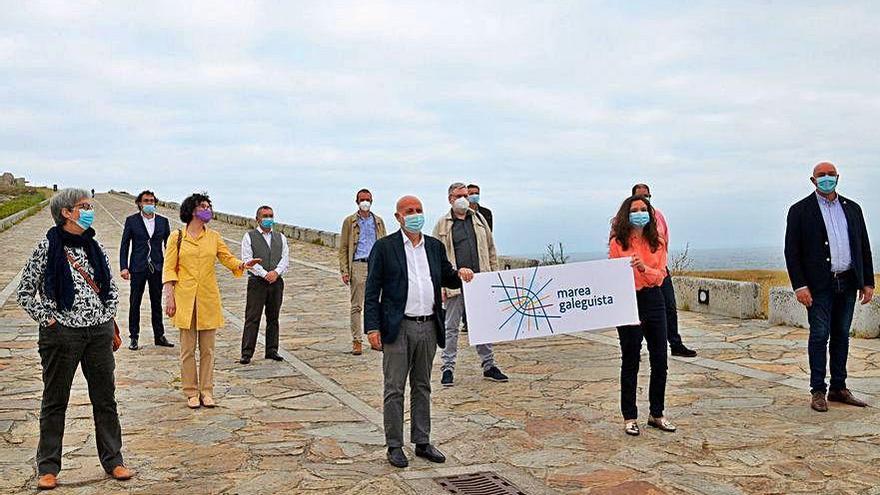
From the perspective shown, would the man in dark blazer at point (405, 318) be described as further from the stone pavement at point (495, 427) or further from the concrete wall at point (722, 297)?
the concrete wall at point (722, 297)

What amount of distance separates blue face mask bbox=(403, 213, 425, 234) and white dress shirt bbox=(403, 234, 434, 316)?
0.31ft

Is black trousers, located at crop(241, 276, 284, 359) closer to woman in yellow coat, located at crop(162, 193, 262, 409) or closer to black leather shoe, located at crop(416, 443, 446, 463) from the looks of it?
woman in yellow coat, located at crop(162, 193, 262, 409)

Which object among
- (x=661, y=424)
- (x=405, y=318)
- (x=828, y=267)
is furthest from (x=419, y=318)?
(x=828, y=267)

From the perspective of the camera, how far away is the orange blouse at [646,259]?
23.9ft

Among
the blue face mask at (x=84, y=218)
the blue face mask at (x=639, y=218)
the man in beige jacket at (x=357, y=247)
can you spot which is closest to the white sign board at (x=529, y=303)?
the blue face mask at (x=639, y=218)

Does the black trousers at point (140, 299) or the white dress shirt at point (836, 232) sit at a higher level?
the white dress shirt at point (836, 232)

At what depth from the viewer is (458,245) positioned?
9.14m

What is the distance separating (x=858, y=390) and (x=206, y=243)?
6.33 metres

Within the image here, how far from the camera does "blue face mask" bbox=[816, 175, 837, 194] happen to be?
7.83 metres

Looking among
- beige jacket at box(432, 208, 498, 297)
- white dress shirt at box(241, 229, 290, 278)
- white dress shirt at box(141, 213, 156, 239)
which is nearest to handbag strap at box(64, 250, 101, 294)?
beige jacket at box(432, 208, 498, 297)

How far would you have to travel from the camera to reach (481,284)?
8.18m

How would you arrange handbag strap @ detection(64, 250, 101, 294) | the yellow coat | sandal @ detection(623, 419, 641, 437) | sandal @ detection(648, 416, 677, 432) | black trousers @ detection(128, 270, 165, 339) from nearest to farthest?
handbag strap @ detection(64, 250, 101, 294), sandal @ detection(623, 419, 641, 437), sandal @ detection(648, 416, 677, 432), the yellow coat, black trousers @ detection(128, 270, 165, 339)

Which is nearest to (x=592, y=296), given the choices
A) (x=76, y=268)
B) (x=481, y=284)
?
(x=481, y=284)

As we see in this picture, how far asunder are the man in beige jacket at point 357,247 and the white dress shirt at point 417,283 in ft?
14.4
